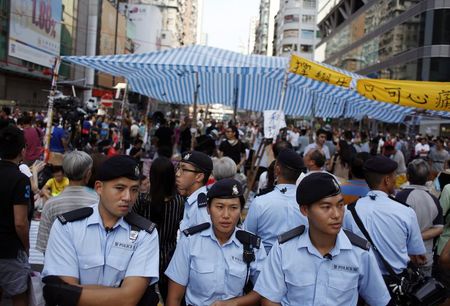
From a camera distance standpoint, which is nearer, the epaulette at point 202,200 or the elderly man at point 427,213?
the epaulette at point 202,200

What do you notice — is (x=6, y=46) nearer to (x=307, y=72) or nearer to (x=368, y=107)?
(x=368, y=107)

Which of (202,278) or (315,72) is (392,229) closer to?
(202,278)

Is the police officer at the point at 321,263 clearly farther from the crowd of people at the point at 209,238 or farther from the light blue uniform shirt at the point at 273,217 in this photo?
the light blue uniform shirt at the point at 273,217

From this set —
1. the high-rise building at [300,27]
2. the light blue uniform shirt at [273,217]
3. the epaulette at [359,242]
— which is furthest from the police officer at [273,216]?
the high-rise building at [300,27]

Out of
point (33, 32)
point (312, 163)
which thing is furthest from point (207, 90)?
→ point (33, 32)

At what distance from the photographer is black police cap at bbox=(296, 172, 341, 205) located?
2.69 m

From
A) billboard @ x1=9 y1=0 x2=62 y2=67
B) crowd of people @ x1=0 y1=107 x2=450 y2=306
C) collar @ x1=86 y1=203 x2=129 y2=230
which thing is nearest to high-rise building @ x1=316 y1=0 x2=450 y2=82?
billboard @ x1=9 y1=0 x2=62 y2=67

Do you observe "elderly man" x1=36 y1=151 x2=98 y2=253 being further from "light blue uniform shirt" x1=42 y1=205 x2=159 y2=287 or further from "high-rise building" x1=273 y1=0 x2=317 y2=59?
"high-rise building" x1=273 y1=0 x2=317 y2=59

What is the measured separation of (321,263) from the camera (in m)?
2.66

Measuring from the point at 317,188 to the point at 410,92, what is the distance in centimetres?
706

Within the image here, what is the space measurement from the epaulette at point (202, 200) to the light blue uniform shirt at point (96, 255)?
3.89 ft

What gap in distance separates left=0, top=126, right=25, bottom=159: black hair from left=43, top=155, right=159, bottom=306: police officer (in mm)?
1606

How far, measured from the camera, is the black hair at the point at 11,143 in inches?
159

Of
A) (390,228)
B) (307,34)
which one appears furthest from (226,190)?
(307,34)
